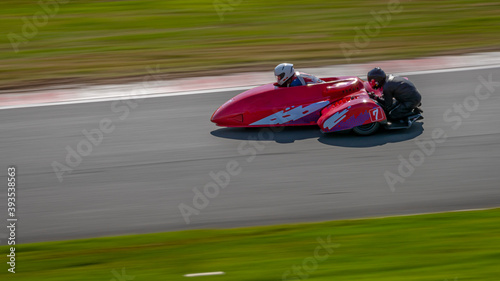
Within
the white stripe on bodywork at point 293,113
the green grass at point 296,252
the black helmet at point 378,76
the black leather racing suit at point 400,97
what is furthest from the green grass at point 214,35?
the green grass at point 296,252

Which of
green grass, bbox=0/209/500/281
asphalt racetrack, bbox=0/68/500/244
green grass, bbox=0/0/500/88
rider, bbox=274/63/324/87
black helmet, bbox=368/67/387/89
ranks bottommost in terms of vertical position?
green grass, bbox=0/209/500/281

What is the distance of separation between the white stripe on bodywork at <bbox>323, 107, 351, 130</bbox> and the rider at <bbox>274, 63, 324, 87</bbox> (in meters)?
0.90

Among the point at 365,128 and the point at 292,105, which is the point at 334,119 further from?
the point at 292,105

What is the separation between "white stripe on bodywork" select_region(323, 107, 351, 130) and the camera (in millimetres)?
9586

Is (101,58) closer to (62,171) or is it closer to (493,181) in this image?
(62,171)

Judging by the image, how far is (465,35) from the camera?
16141 mm

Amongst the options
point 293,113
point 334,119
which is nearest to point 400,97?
point 334,119

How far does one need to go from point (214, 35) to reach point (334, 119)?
27.1 ft

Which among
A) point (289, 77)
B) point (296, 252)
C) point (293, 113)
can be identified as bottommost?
point (296, 252)

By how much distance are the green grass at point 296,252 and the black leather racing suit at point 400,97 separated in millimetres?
2692

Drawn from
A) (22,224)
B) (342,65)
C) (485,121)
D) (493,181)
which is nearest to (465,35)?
(342,65)

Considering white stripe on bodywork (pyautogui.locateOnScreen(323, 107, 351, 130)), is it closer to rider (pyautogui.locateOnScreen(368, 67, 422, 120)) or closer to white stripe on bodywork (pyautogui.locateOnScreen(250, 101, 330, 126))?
white stripe on bodywork (pyautogui.locateOnScreen(250, 101, 330, 126))

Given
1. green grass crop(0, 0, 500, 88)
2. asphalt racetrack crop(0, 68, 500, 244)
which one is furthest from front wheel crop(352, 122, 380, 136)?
green grass crop(0, 0, 500, 88)

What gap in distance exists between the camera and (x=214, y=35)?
17.1m
